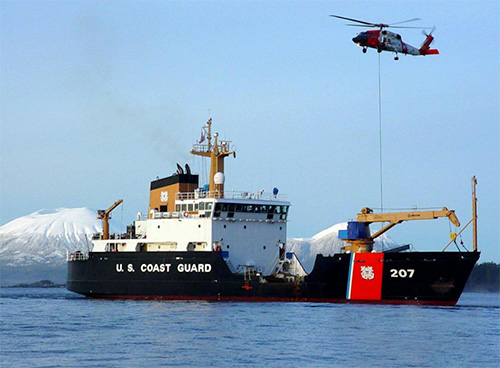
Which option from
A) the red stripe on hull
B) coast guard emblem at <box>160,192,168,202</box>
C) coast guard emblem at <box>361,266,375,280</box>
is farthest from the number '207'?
coast guard emblem at <box>160,192,168,202</box>

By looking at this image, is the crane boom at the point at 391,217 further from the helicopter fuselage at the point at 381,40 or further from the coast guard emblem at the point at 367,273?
the helicopter fuselage at the point at 381,40

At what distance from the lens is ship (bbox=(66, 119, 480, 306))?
42.2 m

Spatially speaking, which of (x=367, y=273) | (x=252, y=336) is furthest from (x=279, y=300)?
(x=252, y=336)

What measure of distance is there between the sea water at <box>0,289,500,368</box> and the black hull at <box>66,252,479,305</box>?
3.93 feet

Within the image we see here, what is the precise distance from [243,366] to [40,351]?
7.11 meters

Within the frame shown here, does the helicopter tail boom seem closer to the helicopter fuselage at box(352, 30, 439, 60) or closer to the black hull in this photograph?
the helicopter fuselage at box(352, 30, 439, 60)

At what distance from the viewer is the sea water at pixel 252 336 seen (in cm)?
2614

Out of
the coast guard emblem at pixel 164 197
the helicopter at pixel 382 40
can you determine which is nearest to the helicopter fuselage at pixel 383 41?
the helicopter at pixel 382 40

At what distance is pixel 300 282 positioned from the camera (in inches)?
1751

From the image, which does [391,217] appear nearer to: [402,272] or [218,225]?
[402,272]

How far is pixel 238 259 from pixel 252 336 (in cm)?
1552

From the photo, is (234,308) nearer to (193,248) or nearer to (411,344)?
(193,248)

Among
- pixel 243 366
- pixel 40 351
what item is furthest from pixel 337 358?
pixel 40 351

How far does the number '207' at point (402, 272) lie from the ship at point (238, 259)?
49 millimetres
